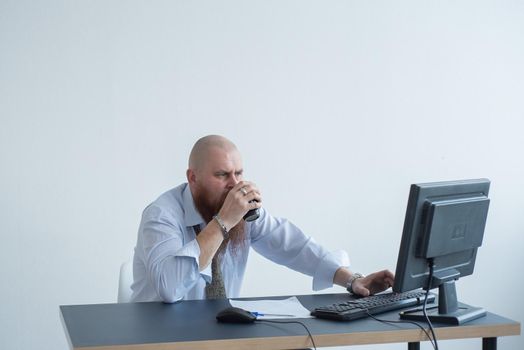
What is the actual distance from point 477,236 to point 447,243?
164 millimetres

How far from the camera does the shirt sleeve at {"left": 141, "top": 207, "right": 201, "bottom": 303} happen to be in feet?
8.14

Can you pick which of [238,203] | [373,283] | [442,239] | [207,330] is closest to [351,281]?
[373,283]

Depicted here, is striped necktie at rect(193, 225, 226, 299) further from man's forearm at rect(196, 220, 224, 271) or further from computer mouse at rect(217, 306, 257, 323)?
computer mouse at rect(217, 306, 257, 323)

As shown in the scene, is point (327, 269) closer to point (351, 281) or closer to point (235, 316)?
point (351, 281)

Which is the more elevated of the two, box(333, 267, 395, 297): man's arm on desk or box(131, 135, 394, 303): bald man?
box(131, 135, 394, 303): bald man

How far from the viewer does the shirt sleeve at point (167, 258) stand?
2480 mm

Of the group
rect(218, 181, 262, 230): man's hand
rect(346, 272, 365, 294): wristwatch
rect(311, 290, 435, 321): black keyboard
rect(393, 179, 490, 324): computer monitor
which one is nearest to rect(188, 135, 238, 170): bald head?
rect(218, 181, 262, 230): man's hand

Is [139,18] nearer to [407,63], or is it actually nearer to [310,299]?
[407,63]

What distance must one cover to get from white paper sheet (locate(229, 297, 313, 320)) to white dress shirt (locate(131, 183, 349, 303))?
0.70 ft

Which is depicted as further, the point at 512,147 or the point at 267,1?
the point at 512,147

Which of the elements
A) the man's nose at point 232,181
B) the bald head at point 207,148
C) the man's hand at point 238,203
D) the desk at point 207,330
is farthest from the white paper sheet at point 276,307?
the bald head at point 207,148

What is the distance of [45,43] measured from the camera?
11.6ft

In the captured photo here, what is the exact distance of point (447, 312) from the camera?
2309 mm

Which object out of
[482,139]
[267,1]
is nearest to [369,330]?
[267,1]
